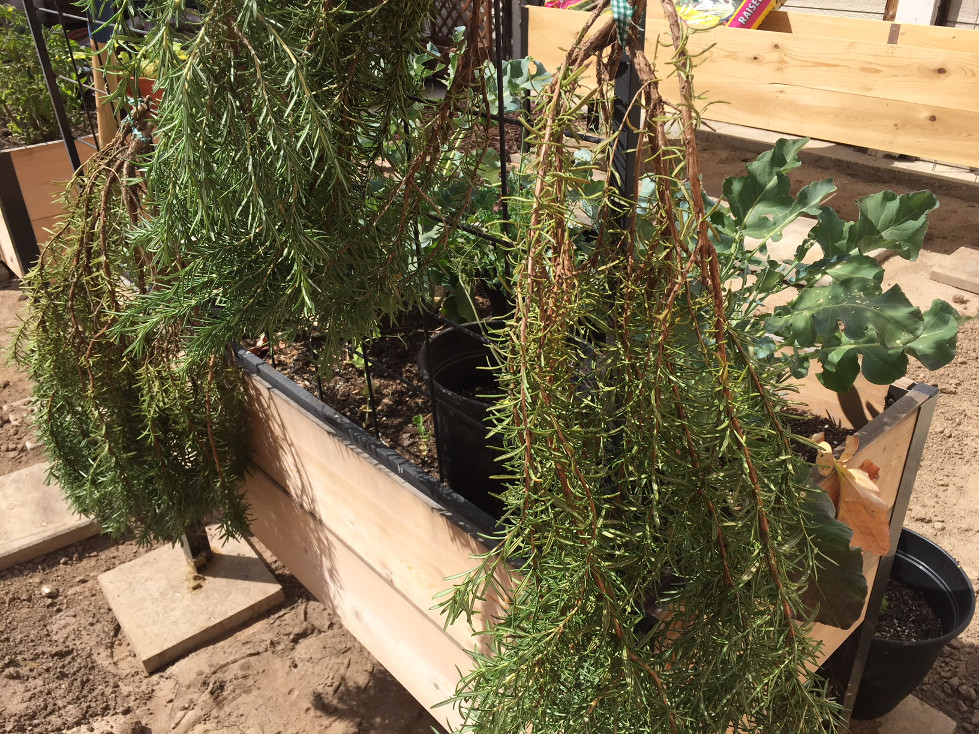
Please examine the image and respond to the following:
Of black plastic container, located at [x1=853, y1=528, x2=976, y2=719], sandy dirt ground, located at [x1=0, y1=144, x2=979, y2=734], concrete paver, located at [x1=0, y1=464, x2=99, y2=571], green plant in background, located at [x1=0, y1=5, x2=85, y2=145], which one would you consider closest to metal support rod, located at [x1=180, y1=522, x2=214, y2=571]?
sandy dirt ground, located at [x1=0, y1=144, x2=979, y2=734]

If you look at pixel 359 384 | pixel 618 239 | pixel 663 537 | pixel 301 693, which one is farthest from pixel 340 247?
pixel 301 693

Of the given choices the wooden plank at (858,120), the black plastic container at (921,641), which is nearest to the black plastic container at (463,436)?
the black plastic container at (921,641)

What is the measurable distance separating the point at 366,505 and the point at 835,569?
2.38 feet

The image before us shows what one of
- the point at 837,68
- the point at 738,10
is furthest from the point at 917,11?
the point at 837,68

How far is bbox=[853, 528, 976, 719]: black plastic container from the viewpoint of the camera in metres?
1.60

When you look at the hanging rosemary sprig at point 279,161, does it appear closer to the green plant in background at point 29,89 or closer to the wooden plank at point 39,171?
the wooden plank at point 39,171

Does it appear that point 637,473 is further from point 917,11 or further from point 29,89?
point 917,11

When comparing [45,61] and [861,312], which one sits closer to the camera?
[861,312]

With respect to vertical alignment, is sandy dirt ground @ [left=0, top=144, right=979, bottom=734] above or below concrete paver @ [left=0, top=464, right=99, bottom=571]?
below

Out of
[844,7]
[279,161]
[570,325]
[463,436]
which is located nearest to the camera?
[570,325]

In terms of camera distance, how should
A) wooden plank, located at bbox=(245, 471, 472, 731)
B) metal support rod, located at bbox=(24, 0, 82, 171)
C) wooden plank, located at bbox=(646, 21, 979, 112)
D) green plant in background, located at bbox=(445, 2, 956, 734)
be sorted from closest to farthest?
1. green plant in background, located at bbox=(445, 2, 956, 734)
2. wooden plank, located at bbox=(245, 471, 472, 731)
3. metal support rod, located at bbox=(24, 0, 82, 171)
4. wooden plank, located at bbox=(646, 21, 979, 112)

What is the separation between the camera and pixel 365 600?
5.03 feet

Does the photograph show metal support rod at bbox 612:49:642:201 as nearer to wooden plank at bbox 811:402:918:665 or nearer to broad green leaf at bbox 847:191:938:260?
broad green leaf at bbox 847:191:938:260

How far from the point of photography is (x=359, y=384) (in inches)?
70.8
